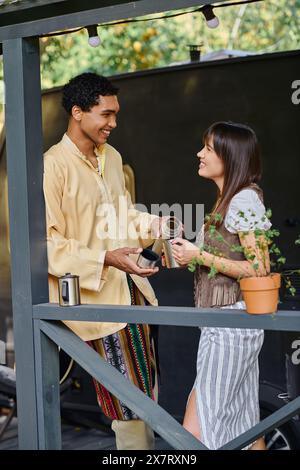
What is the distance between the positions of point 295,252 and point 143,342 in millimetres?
1093

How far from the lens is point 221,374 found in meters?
3.38

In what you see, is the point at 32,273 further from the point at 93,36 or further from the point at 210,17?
the point at 210,17

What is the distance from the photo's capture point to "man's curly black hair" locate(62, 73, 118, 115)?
371 centimetres

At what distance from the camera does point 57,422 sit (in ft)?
10.9

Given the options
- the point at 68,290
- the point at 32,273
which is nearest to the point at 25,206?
the point at 32,273

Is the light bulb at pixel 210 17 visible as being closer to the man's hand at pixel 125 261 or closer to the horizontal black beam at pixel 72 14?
the horizontal black beam at pixel 72 14

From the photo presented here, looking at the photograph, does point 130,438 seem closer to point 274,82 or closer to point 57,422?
point 57,422

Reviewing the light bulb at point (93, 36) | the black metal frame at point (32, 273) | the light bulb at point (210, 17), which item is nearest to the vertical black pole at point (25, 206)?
the black metal frame at point (32, 273)

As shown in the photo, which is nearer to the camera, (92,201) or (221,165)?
(221,165)

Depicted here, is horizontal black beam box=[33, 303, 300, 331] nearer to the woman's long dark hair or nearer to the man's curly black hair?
the woman's long dark hair

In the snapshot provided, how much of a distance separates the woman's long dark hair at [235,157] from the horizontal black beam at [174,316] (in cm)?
63

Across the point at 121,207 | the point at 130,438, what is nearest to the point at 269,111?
the point at 121,207

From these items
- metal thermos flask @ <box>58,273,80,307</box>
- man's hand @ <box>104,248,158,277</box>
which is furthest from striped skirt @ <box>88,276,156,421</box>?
metal thermos flask @ <box>58,273,80,307</box>

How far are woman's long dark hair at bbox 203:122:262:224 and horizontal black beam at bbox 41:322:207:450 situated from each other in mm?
806
